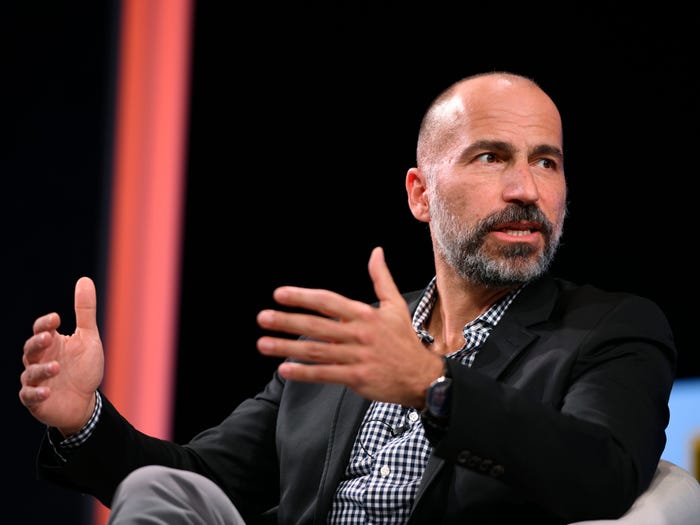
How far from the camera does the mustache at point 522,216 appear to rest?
1814 mm

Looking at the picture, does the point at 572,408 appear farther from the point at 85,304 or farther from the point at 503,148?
the point at 85,304

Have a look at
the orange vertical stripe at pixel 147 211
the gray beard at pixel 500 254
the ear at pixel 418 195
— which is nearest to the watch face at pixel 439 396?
the gray beard at pixel 500 254

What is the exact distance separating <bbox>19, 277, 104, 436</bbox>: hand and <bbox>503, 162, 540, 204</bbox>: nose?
813mm

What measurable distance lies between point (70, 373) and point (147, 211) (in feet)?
5.12

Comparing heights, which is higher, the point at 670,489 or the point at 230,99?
the point at 230,99

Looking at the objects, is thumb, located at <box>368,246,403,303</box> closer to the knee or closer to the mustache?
the knee

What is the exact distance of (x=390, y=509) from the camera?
5.25ft

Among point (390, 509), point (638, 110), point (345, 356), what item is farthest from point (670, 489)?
point (638, 110)

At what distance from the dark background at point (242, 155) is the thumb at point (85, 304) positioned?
1.37 metres

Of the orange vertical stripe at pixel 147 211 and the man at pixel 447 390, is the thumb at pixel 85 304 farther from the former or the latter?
the orange vertical stripe at pixel 147 211

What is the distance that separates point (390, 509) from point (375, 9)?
185 cm

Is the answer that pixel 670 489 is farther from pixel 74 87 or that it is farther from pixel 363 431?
pixel 74 87

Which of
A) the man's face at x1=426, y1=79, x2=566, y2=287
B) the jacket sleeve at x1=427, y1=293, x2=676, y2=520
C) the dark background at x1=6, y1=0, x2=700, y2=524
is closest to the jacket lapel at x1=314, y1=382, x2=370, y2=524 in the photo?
the jacket sleeve at x1=427, y1=293, x2=676, y2=520

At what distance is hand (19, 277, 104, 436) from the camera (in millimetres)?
1567
